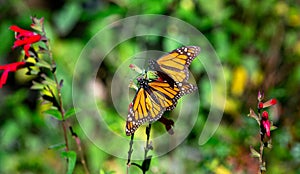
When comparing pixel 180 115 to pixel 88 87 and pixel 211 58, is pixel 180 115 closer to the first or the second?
pixel 211 58

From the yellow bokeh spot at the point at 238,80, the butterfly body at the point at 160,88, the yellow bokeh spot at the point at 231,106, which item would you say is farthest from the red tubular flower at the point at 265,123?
the yellow bokeh spot at the point at 238,80

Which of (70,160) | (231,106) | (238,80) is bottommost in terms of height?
(70,160)

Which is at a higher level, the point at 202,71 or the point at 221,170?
the point at 202,71

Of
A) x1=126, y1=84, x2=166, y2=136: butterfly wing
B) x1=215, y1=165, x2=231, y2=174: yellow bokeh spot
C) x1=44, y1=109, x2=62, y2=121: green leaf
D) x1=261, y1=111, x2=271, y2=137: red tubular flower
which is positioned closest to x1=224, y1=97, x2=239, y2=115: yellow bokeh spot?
x1=215, y1=165, x2=231, y2=174: yellow bokeh spot

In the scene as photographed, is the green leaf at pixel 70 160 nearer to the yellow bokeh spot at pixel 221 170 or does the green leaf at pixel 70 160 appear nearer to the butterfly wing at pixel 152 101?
the butterfly wing at pixel 152 101

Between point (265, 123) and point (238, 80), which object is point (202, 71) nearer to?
point (238, 80)

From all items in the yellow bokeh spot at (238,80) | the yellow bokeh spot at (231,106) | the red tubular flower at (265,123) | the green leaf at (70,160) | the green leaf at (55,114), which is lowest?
the green leaf at (70,160)

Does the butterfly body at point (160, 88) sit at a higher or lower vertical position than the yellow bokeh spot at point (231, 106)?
lower

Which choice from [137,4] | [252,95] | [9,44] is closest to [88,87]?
[9,44]

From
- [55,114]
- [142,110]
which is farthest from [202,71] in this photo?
[142,110]
